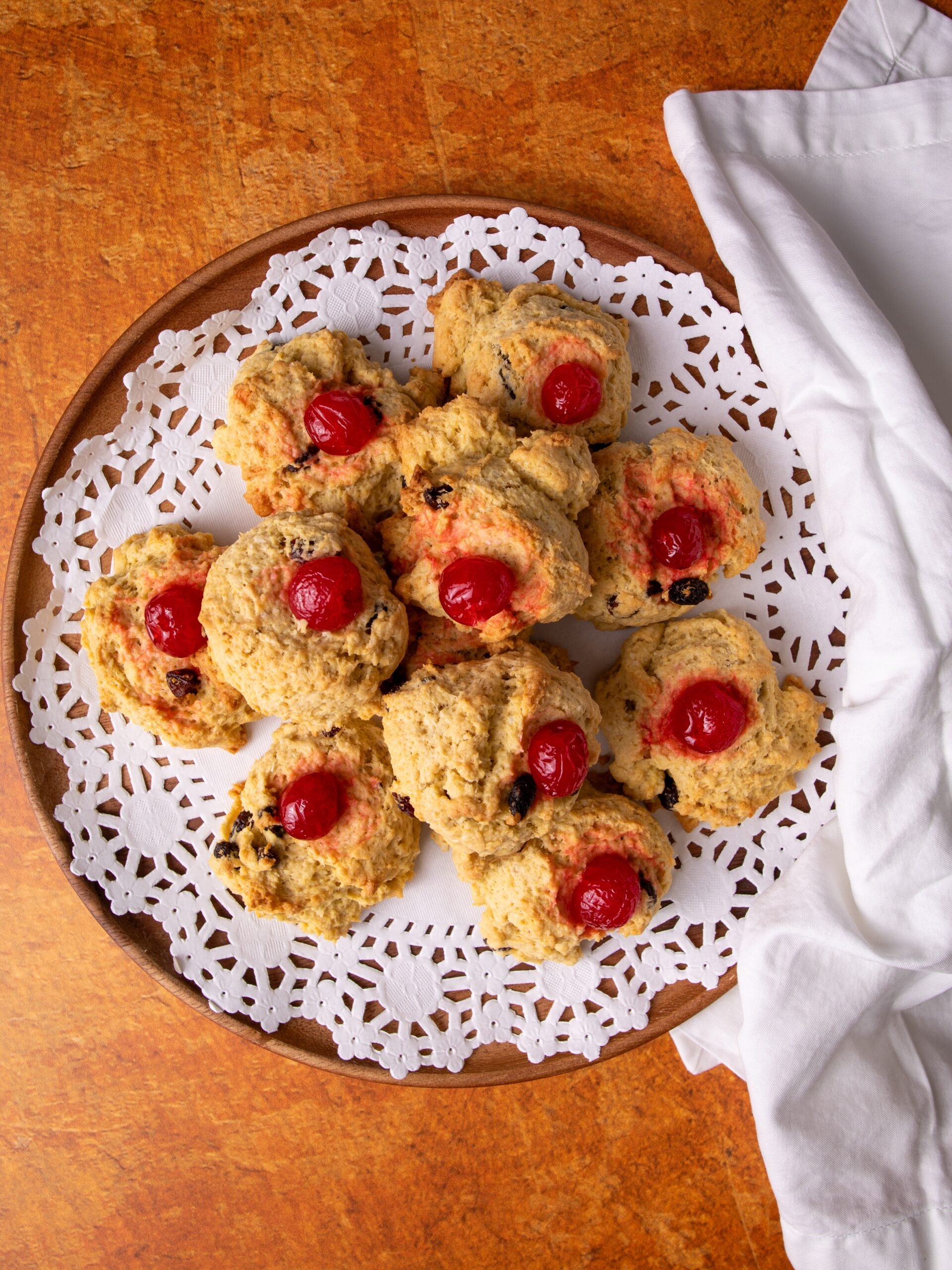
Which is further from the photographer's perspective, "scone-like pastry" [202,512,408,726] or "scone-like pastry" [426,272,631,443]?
"scone-like pastry" [426,272,631,443]

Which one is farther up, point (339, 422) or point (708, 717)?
point (339, 422)

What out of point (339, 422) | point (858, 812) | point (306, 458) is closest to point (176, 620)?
point (306, 458)

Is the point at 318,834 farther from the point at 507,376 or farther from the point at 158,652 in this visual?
the point at 507,376

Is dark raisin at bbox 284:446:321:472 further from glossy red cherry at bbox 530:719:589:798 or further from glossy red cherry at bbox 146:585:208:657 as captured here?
glossy red cherry at bbox 530:719:589:798

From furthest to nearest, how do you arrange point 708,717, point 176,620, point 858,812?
point 858,812
point 708,717
point 176,620

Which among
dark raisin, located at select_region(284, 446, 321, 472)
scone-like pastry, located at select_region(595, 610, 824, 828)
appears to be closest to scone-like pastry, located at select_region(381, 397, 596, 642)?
dark raisin, located at select_region(284, 446, 321, 472)

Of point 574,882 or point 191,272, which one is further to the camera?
point 191,272

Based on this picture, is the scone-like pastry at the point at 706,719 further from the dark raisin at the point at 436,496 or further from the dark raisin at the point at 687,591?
the dark raisin at the point at 436,496
